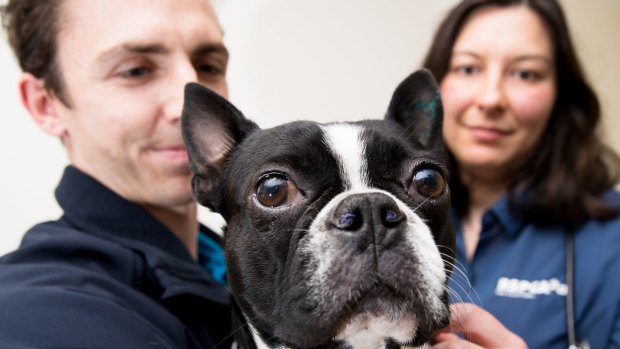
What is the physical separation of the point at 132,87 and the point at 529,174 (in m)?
Result: 1.76

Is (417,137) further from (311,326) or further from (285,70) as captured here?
(285,70)

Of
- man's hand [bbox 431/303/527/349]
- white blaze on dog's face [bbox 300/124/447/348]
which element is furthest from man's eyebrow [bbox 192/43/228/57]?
man's hand [bbox 431/303/527/349]

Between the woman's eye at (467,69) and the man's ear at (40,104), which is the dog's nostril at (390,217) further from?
the woman's eye at (467,69)

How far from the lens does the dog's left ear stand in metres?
1.59

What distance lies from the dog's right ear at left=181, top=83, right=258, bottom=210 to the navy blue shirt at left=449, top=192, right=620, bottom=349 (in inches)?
39.6

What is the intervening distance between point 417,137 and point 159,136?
2.53 feet

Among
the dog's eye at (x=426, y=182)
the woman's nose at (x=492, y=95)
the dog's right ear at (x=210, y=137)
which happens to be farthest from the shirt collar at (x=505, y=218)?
the dog's right ear at (x=210, y=137)

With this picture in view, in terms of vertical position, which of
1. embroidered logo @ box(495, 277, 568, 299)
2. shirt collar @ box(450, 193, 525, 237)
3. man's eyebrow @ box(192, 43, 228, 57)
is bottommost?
embroidered logo @ box(495, 277, 568, 299)

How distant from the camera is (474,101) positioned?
231 centimetres

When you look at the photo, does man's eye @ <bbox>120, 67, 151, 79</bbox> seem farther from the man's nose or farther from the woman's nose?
the woman's nose

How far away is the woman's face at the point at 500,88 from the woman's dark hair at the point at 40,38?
1.59 m

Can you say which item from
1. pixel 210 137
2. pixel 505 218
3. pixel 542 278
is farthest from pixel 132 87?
pixel 542 278

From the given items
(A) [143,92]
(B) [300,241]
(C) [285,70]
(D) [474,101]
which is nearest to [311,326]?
(B) [300,241]

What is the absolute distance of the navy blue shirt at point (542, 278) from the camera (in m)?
2.07
